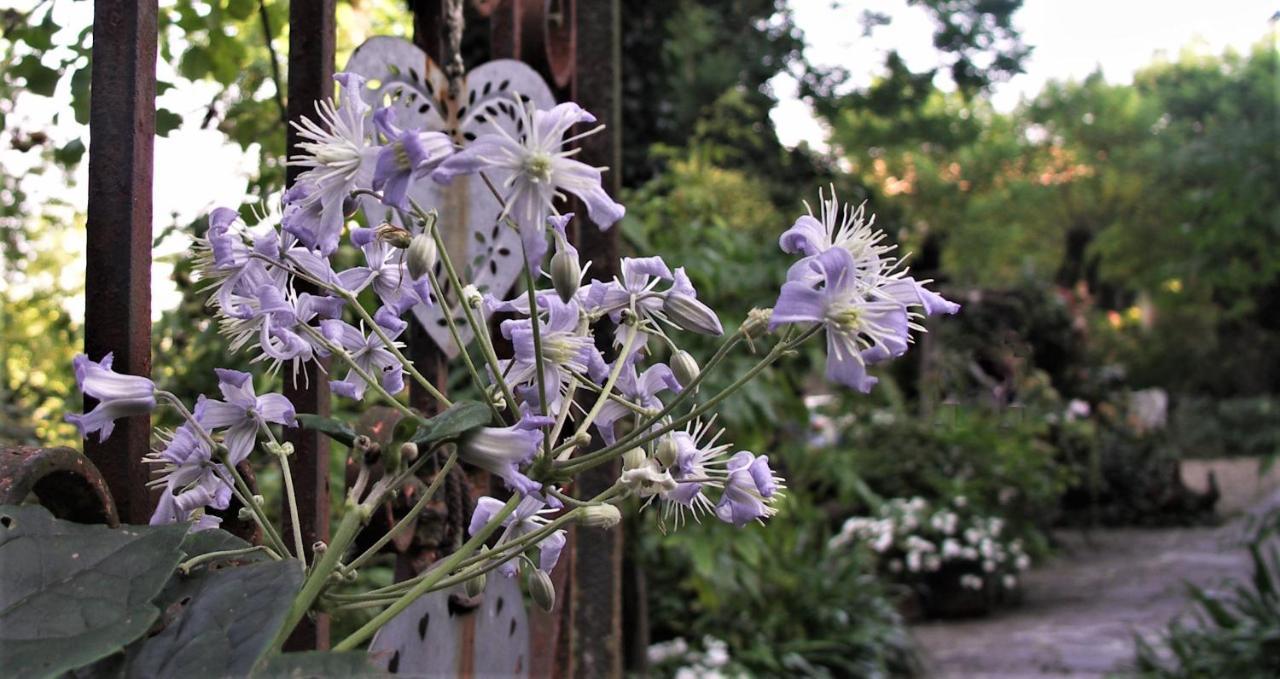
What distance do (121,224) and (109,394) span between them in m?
0.16

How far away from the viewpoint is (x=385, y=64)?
3.49ft

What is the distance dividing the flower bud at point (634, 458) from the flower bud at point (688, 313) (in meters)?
0.08

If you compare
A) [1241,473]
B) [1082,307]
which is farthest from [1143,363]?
[1082,307]

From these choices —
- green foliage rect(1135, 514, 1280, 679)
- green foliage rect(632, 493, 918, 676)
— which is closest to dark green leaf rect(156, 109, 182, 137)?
green foliage rect(632, 493, 918, 676)

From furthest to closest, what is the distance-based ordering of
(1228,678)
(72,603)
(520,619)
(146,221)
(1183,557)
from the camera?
(1183,557), (1228,678), (520,619), (146,221), (72,603)

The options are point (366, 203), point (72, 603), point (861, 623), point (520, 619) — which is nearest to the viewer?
point (72, 603)

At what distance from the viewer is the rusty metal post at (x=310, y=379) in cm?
89

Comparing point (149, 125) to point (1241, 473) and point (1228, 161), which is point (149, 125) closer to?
point (1228, 161)

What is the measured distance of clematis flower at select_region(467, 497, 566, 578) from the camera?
682 millimetres

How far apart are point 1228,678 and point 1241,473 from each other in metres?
10.4

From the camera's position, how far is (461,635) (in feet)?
3.56

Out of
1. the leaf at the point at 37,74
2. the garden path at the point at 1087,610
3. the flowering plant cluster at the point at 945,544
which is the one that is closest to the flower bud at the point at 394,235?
the leaf at the point at 37,74

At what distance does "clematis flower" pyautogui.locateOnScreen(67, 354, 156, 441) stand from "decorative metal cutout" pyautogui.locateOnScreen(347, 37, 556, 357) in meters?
0.47

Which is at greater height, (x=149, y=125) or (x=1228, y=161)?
(x=1228, y=161)
